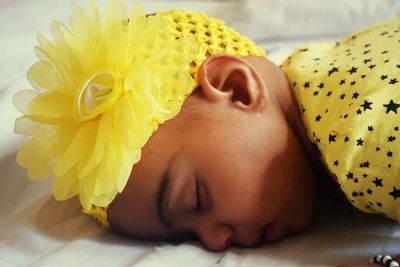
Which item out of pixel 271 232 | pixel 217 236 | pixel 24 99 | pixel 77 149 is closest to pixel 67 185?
pixel 77 149

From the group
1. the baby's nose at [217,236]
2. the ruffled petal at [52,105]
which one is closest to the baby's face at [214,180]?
the baby's nose at [217,236]

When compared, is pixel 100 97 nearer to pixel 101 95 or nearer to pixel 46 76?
pixel 101 95

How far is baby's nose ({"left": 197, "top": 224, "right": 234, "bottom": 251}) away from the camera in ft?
3.01

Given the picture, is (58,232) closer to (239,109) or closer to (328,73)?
(239,109)

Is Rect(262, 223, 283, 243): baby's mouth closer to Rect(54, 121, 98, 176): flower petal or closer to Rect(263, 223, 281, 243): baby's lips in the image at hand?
Rect(263, 223, 281, 243): baby's lips

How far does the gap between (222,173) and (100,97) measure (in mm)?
247

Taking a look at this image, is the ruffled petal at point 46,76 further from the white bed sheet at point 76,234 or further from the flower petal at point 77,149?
the white bed sheet at point 76,234

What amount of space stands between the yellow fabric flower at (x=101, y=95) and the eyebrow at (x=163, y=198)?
0.27 ft

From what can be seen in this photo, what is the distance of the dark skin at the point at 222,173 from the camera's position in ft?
2.95

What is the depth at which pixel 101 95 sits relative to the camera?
0.87m

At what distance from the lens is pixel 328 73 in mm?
972

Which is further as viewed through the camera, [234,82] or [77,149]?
[234,82]

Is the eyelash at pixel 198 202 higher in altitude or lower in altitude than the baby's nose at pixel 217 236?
higher

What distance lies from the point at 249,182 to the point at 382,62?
32 cm
